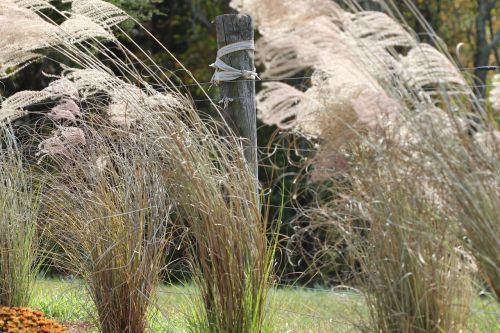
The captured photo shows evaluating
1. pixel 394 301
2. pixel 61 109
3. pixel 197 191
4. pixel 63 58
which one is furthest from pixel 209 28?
pixel 394 301

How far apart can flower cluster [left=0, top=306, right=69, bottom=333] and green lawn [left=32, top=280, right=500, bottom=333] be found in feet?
0.78

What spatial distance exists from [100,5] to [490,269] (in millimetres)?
2809

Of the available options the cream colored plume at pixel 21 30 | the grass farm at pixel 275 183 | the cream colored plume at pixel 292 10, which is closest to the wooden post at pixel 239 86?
the grass farm at pixel 275 183

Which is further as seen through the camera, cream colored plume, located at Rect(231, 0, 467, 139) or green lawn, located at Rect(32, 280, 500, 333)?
green lawn, located at Rect(32, 280, 500, 333)

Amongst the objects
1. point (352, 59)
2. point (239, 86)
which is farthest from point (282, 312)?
point (352, 59)

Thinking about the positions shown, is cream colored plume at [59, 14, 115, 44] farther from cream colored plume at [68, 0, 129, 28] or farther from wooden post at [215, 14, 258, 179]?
wooden post at [215, 14, 258, 179]

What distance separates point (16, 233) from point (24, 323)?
0.94m

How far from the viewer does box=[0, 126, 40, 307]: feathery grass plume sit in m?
5.65

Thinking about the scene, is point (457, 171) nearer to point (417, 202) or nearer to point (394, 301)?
point (417, 202)

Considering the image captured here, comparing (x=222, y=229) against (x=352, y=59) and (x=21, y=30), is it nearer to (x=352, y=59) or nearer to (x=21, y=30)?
(x=352, y=59)

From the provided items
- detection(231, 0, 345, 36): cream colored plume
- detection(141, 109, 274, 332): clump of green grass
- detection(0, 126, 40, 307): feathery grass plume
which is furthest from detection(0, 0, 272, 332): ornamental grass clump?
detection(231, 0, 345, 36): cream colored plume

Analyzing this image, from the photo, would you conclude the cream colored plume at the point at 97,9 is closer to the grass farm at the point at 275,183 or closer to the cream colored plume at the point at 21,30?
the grass farm at the point at 275,183

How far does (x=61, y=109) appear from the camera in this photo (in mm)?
5434

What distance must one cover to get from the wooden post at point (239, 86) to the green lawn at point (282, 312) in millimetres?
956
